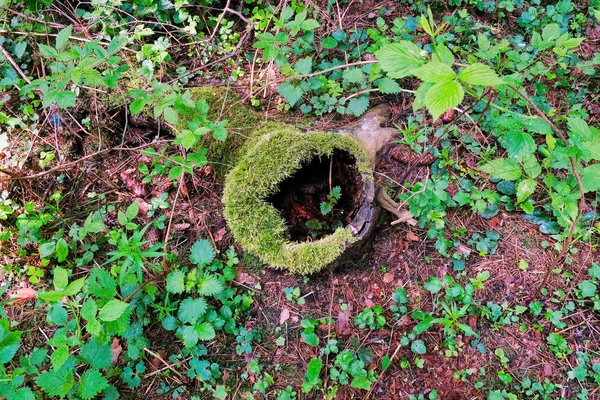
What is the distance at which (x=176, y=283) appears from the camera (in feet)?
8.53

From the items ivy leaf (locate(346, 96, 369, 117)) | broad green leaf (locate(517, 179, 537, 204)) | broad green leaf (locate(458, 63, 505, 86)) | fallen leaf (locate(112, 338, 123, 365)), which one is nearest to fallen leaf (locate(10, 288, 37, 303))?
fallen leaf (locate(112, 338, 123, 365))

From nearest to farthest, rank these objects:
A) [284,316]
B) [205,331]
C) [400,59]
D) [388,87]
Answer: [400,59] → [205,331] → [284,316] → [388,87]

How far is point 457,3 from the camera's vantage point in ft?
11.6

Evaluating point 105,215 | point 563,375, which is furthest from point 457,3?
point 105,215

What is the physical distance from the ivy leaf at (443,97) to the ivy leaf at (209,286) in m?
1.69

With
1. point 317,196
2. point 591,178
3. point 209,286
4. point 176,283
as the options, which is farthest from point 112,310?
point 591,178

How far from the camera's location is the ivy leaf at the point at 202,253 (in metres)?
2.71

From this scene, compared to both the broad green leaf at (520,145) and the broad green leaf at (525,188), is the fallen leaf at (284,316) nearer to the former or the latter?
the broad green leaf at (520,145)

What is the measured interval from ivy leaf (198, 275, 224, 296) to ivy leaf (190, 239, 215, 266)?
0.12 metres

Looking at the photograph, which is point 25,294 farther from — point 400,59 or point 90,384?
point 400,59

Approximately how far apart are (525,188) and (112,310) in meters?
2.70

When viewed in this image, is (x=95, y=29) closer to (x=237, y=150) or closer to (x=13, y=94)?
(x=13, y=94)

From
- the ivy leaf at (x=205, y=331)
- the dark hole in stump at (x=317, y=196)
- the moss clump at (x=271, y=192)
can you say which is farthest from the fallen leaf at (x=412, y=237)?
the ivy leaf at (x=205, y=331)

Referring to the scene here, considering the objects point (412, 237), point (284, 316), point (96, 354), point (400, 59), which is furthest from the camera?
point (412, 237)
